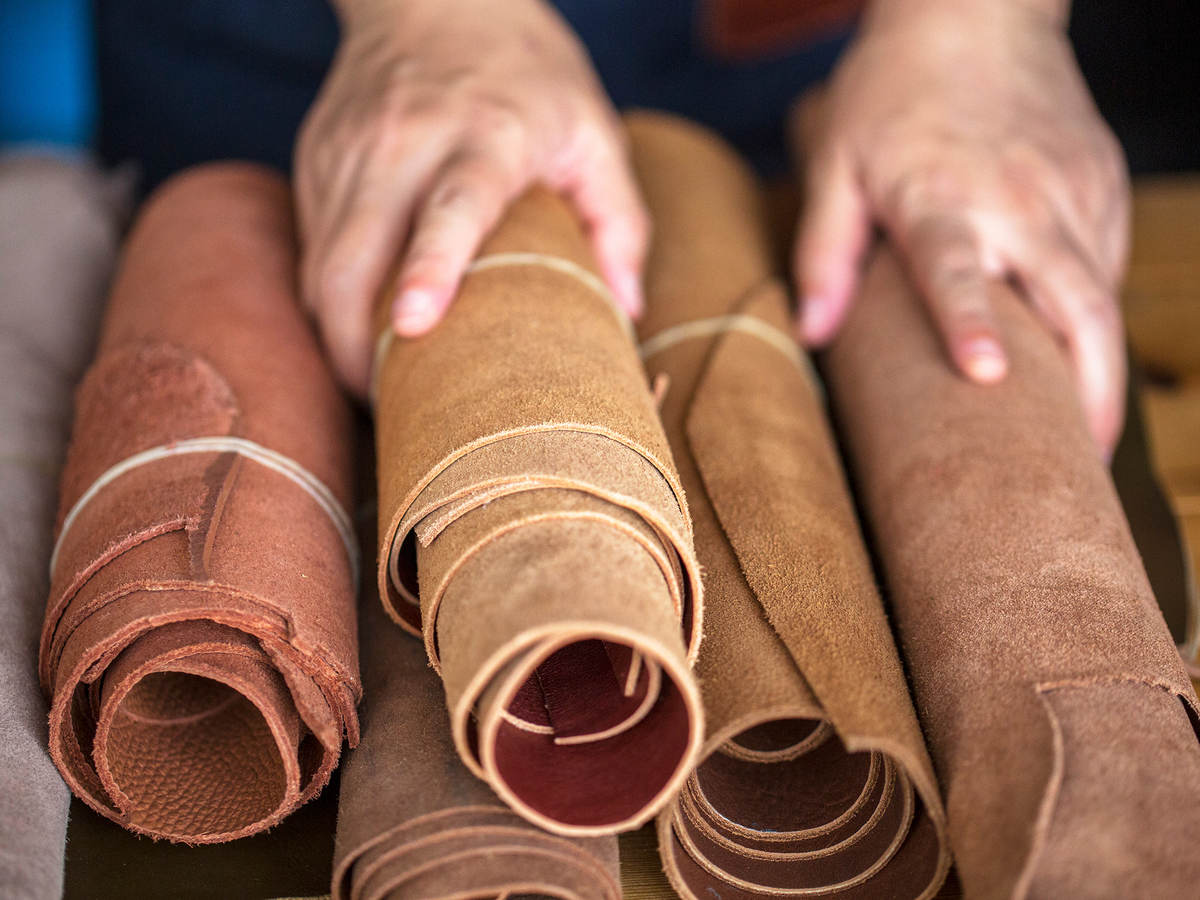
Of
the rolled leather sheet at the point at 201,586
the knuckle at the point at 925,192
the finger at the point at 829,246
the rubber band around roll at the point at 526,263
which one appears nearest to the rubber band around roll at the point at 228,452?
the rolled leather sheet at the point at 201,586

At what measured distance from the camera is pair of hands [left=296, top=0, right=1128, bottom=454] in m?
1.17

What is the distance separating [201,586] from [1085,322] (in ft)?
3.21

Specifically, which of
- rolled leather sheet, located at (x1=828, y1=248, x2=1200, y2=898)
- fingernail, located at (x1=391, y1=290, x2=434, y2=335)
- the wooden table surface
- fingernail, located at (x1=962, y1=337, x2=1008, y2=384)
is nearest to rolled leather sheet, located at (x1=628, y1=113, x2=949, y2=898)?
rolled leather sheet, located at (x1=828, y1=248, x2=1200, y2=898)

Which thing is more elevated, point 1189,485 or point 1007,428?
point 1007,428

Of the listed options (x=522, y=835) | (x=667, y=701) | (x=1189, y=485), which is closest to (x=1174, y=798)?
(x=667, y=701)

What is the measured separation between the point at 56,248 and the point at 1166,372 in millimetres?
1561

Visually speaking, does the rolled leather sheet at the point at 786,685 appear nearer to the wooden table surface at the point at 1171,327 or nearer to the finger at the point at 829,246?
the finger at the point at 829,246

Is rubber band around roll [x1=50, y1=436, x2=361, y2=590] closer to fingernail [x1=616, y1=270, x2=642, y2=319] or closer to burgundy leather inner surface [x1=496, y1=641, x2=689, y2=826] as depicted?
burgundy leather inner surface [x1=496, y1=641, x2=689, y2=826]

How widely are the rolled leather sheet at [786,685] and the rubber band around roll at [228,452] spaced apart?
1.09 ft

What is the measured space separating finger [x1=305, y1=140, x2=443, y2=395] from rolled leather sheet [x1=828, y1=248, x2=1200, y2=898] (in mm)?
540

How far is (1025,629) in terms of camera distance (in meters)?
0.83

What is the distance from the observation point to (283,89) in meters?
1.89

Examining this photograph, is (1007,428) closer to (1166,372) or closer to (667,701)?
(667,701)

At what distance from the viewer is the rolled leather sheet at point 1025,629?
704 mm
